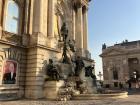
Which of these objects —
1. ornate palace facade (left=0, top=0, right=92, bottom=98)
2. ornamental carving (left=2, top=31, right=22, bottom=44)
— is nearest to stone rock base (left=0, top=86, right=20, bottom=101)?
ornate palace facade (left=0, top=0, right=92, bottom=98)

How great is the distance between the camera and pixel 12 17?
21.5 metres

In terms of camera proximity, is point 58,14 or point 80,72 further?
point 58,14

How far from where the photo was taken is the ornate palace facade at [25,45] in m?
19.6

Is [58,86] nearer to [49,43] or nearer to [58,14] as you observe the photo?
[49,43]

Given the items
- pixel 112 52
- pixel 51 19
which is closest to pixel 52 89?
pixel 51 19

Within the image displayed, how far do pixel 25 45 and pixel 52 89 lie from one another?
194 inches

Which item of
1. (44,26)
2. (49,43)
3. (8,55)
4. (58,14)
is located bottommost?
(8,55)

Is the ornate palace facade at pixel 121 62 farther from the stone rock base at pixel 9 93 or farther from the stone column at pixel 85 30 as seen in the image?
the stone rock base at pixel 9 93

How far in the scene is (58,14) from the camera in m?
28.3

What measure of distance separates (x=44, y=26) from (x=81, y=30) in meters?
9.61

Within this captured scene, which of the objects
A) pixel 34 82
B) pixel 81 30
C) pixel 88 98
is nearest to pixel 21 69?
pixel 34 82

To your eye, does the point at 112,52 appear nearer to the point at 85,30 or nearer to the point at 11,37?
the point at 85,30

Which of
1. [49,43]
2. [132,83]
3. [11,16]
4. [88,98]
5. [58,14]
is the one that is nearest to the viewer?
[88,98]

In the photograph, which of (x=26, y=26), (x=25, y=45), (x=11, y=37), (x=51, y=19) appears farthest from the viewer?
(x=51, y=19)
